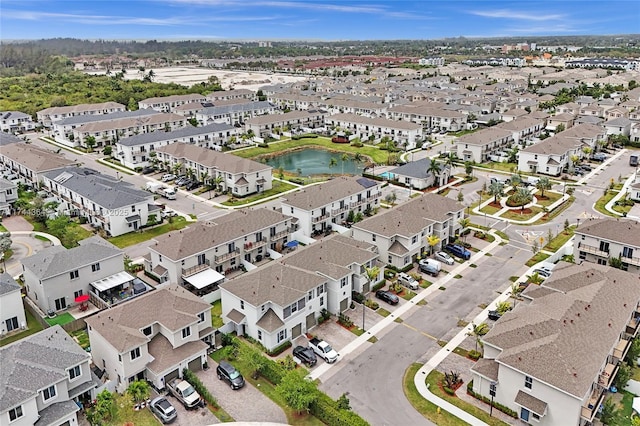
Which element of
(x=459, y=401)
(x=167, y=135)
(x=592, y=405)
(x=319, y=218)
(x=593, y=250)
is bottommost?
(x=459, y=401)

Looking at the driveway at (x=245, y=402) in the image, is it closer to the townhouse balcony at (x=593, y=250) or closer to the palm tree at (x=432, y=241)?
the palm tree at (x=432, y=241)

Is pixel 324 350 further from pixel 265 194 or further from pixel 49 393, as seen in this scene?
pixel 265 194

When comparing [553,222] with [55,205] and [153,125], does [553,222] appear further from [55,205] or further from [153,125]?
[153,125]

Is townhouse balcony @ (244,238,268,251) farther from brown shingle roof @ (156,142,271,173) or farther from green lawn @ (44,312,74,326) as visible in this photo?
brown shingle roof @ (156,142,271,173)

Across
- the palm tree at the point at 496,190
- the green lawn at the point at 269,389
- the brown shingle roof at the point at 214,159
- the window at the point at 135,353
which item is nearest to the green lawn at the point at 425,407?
the green lawn at the point at 269,389

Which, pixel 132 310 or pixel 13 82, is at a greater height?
pixel 13 82

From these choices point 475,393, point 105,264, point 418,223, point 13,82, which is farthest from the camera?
point 13,82

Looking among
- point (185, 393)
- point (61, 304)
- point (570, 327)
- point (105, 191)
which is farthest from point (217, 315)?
point (105, 191)

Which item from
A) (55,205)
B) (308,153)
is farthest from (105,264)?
(308,153)
